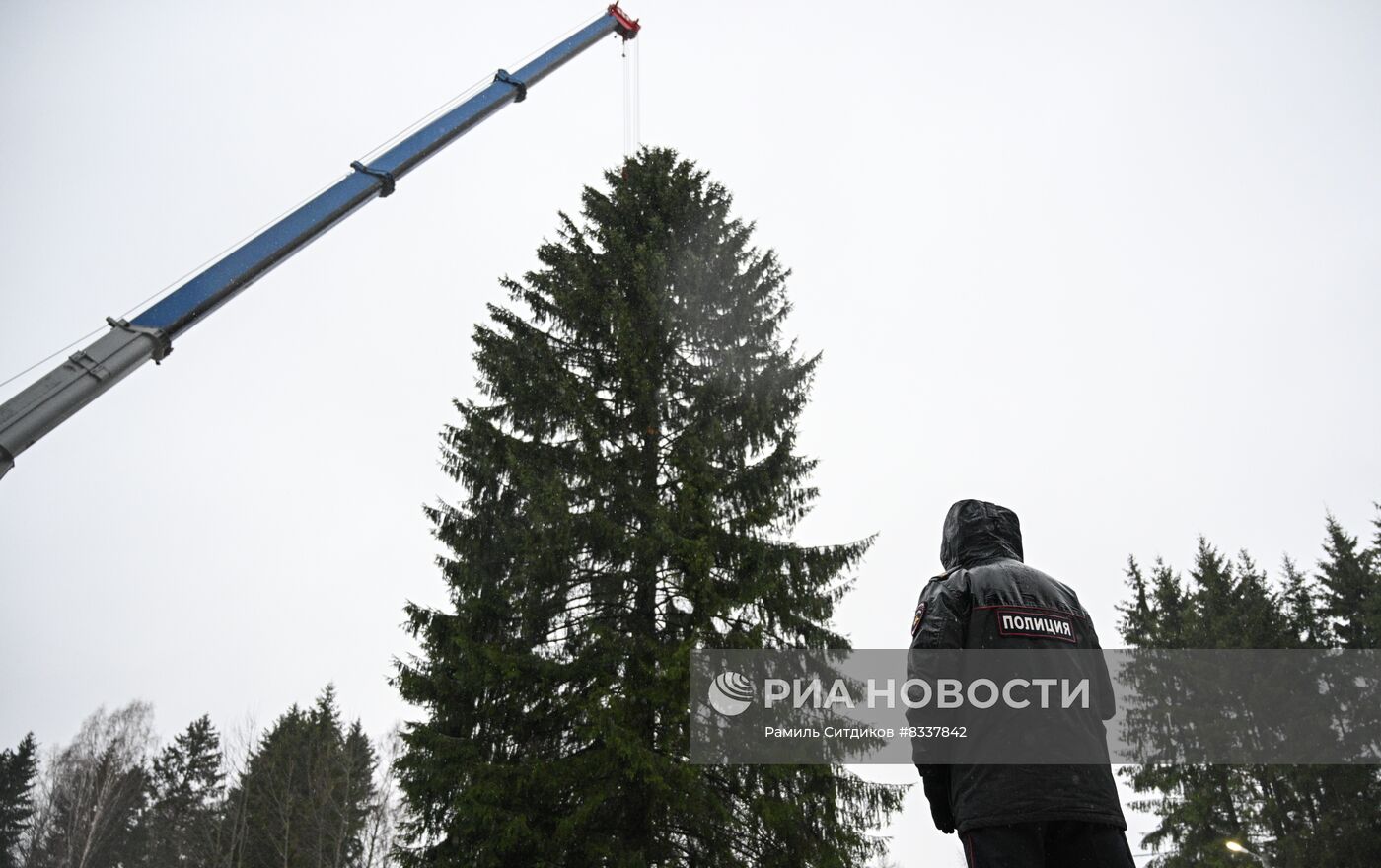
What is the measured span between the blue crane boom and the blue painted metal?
11mm

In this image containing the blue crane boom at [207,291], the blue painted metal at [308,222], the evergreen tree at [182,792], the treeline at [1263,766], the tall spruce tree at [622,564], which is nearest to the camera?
the tall spruce tree at [622,564]

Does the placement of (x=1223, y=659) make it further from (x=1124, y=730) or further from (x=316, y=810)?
(x=316, y=810)

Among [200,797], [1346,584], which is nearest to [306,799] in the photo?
[200,797]

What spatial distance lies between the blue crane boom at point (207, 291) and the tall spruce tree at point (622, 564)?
2.63m

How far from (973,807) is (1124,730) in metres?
22.9

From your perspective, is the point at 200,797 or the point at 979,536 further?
the point at 200,797

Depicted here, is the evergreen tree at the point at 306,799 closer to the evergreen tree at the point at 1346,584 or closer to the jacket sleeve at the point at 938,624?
the jacket sleeve at the point at 938,624

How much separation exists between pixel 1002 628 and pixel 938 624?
0.21 m

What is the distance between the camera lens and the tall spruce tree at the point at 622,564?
734 centimetres

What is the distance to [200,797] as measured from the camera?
38375 millimetres

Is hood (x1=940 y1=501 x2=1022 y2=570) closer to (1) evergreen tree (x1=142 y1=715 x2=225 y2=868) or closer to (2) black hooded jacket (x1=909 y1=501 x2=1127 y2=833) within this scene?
(2) black hooded jacket (x1=909 y1=501 x2=1127 y2=833)

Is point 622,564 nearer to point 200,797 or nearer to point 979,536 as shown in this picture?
point 979,536

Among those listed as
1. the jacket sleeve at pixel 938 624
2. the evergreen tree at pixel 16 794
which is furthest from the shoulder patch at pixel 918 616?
the evergreen tree at pixel 16 794

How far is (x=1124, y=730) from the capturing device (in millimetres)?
21406
